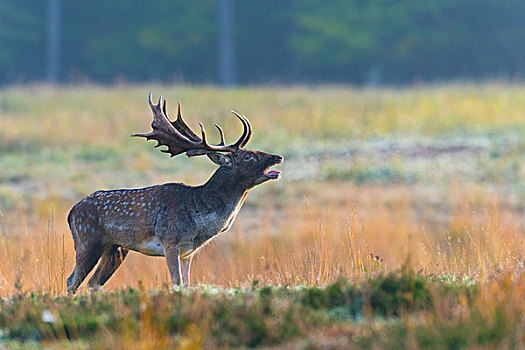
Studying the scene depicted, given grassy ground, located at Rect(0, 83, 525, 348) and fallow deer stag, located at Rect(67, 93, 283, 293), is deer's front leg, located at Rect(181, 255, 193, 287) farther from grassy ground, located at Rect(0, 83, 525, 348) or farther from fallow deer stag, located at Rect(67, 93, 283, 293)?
grassy ground, located at Rect(0, 83, 525, 348)

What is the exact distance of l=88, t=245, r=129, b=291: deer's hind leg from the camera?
329 inches

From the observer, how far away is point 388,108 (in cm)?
2527

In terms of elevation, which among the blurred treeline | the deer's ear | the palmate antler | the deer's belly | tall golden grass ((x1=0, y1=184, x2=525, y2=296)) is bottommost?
tall golden grass ((x1=0, y1=184, x2=525, y2=296))

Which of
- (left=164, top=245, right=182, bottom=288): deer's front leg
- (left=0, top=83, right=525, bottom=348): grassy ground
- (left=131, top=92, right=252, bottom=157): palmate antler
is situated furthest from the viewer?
(left=131, top=92, right=252, bottom=157): palmate antler

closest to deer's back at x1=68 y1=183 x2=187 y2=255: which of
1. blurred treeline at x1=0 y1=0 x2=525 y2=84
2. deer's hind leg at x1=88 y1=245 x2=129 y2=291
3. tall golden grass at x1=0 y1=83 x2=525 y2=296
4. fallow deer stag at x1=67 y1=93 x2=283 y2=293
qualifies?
fallow deer stag at x1=67 y1=93 x2=283 y2=293

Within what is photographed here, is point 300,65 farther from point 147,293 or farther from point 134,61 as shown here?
point 147,293

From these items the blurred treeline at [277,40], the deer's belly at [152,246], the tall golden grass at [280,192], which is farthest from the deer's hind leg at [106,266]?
the blurred treeline at [277,40]

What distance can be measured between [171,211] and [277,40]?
137ft

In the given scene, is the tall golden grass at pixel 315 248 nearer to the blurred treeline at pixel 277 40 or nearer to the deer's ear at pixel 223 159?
the deer's ear at pixel 223 159

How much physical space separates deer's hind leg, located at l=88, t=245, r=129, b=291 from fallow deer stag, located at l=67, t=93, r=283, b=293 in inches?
0.8

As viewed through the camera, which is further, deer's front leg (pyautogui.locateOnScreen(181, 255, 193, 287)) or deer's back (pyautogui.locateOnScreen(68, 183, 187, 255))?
deer's front leg (pyautogui.locateOnScreen(181, 255, 193, 287))

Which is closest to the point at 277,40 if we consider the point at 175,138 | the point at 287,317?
the point at 175,138

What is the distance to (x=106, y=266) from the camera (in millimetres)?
8484

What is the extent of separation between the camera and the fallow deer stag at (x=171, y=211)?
315 inches
